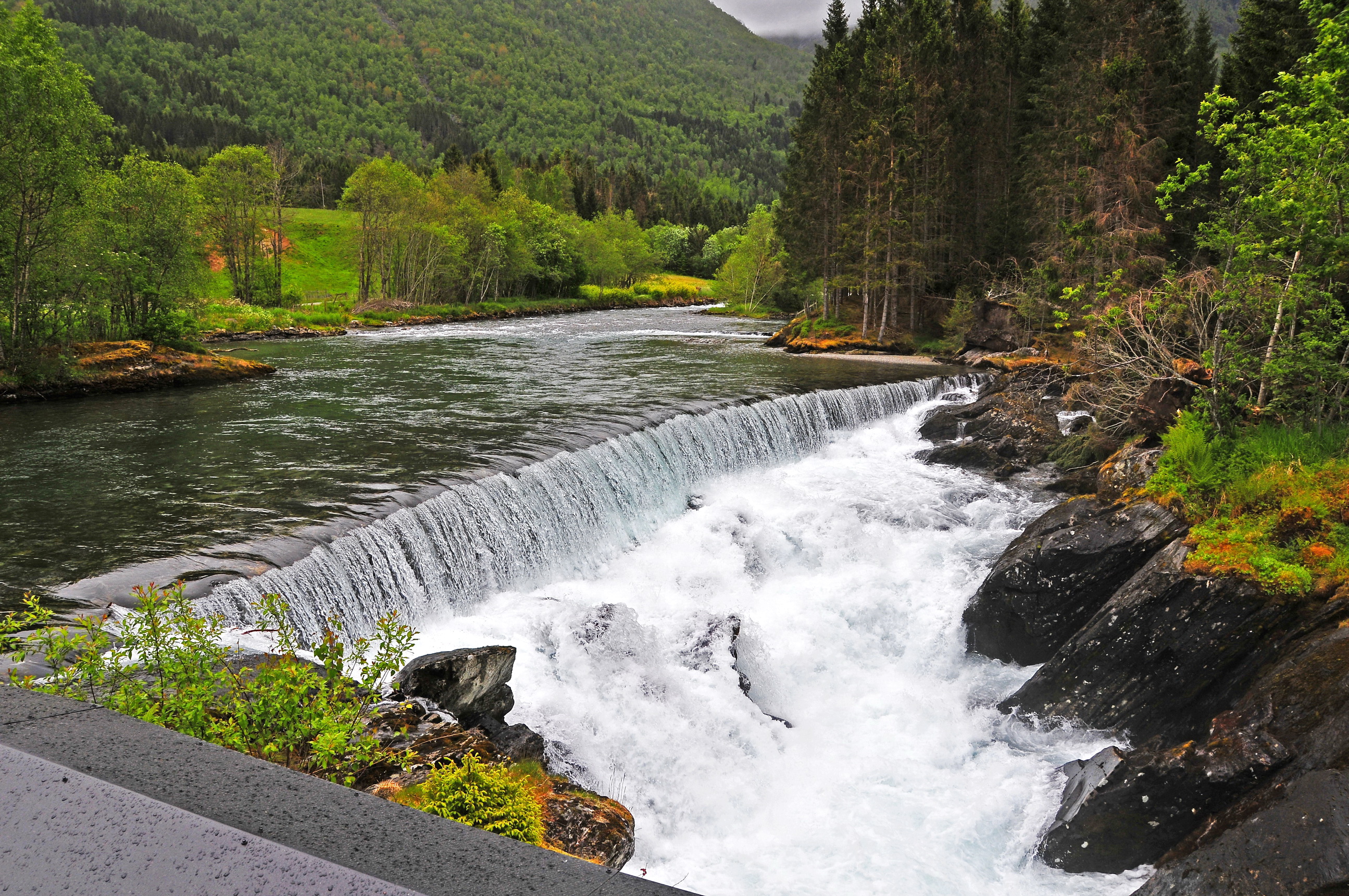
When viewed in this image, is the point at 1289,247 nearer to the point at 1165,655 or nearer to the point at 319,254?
the point at 1165,655

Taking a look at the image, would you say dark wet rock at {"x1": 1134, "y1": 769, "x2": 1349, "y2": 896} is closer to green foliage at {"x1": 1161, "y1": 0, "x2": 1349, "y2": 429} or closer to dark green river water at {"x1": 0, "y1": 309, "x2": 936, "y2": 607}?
green foliage at {"x1": 1161, "y1": 0, "x2": 1349, "y2": 429}

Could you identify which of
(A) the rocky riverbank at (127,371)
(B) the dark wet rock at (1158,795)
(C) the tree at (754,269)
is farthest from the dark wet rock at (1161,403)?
(C) the tree at (754,269)

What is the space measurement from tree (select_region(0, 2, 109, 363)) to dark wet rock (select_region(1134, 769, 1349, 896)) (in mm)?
28654

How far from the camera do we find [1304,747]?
651cm

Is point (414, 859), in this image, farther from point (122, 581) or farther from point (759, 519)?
point (759, 519)

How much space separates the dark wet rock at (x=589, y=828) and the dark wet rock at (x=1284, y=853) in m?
4.33

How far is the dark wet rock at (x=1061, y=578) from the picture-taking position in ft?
34.6

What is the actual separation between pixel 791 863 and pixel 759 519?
28.0 feet

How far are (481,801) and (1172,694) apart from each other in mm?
7946

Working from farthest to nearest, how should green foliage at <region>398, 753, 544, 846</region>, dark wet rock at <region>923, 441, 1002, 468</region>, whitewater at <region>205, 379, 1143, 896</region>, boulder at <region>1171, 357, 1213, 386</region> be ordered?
1. dark wet rock at <region>923, 441, 1002, 468</region>
2. boulder at <region>1171, 357, 1213, 386</region>
3. whitewater at <region>205, 379, 1143, 896</region>
4. green foliage at <region>398, 753, 544, 846</region>

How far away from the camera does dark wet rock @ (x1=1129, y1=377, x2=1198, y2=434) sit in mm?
14234

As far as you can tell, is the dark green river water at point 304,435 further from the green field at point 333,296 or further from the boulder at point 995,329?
the green field at point 333,296

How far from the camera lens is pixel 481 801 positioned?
4523mm

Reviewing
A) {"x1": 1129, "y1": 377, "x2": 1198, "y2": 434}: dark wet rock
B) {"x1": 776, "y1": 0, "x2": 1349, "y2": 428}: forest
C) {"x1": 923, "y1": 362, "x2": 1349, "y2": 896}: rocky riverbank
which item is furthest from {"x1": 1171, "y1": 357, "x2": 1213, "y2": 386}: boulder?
{"x1": 923, "y1": 362, "x2": 1349, "y2": 896}: rocky riverbank
